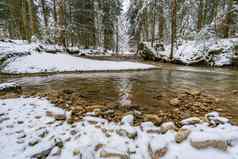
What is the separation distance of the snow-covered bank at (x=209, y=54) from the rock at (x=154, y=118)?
791 centimetres

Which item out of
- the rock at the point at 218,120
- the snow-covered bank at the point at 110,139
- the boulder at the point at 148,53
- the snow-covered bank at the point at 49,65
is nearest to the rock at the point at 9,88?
the snow-covered bank at the point at 110,139

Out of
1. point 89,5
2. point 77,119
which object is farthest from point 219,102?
point 89,5

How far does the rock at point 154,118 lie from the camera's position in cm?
270

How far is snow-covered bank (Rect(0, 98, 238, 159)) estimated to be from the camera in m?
1.98

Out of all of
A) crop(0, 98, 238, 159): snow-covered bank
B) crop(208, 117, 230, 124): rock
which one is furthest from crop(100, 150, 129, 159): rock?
crop(208, 117, 230, 124): rock

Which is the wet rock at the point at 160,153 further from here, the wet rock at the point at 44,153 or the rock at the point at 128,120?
the wet rock at the point at 44,153

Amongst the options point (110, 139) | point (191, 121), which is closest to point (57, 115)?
point (110, 139)

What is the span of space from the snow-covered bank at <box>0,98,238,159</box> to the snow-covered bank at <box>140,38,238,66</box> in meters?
8.37

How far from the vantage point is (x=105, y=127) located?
8.63 ft

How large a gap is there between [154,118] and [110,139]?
87cm

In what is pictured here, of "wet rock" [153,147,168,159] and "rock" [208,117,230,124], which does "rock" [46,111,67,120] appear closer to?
"wet rock" [153,147,168,159]

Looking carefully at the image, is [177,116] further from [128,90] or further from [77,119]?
[128,90]

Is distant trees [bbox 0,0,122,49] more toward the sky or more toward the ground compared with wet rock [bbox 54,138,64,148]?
more toward the sky

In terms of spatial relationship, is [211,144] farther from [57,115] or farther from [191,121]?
[57,115]
